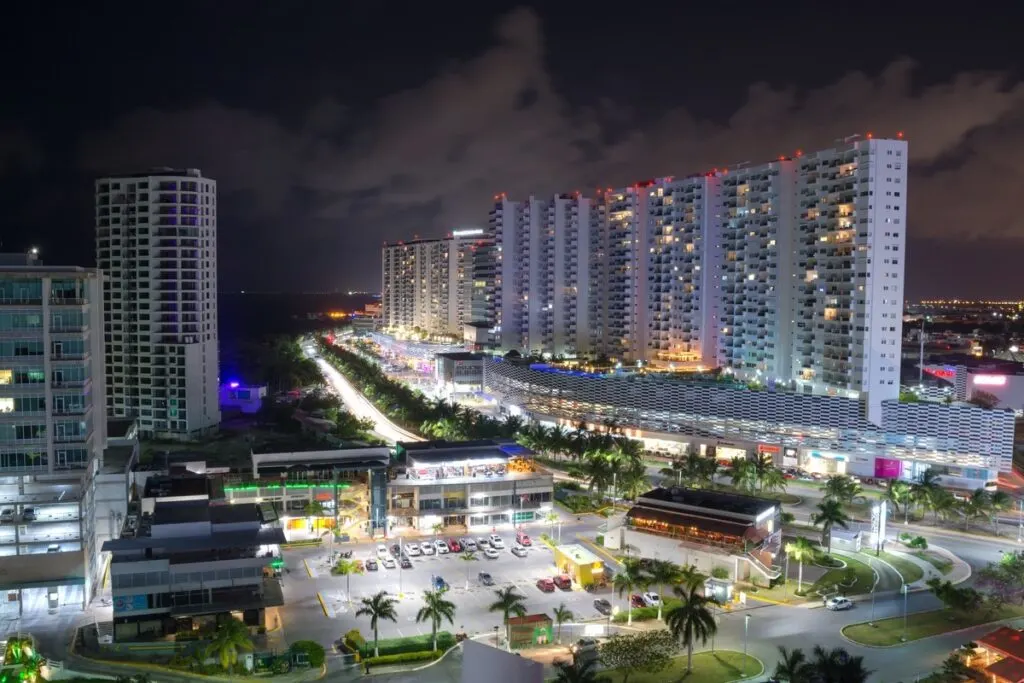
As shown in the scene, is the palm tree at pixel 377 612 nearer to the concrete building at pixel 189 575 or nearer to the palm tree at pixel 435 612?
the palm tree at pixel 435 612

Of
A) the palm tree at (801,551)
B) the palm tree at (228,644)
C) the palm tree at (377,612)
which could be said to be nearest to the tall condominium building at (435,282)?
the palm tree at (801,551)

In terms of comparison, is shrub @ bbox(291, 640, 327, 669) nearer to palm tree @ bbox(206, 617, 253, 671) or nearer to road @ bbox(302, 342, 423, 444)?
palm tree @ bbox(206, 617, 253, 671)

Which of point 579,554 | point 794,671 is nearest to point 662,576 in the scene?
point 579,554

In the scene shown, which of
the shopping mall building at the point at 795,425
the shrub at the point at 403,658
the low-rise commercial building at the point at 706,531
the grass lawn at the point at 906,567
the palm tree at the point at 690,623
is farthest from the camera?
the shopping mall building at the point at 795,425

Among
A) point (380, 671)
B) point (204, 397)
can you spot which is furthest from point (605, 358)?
point (380, 671)

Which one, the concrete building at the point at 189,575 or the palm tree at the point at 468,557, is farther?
the palm tree at the point at 468,557

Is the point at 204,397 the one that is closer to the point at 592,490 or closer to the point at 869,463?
the point at 592,490

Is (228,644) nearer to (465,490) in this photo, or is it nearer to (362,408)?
(465,490)
